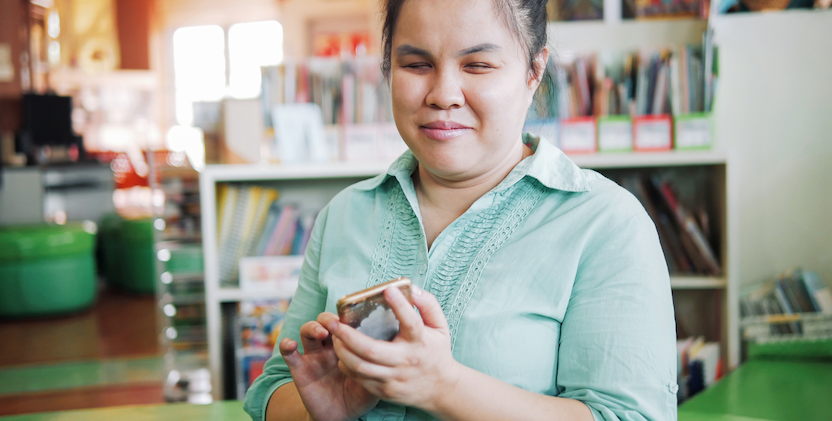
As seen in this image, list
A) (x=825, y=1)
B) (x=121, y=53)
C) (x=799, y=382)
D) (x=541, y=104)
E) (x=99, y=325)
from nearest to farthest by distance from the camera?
(x=541, y=104), (x=799, y=382), (x=825, y=1), (x=99, y=325), (x=121, y=53)

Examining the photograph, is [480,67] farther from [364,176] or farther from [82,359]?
[82,359]

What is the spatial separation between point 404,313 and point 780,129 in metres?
2.00

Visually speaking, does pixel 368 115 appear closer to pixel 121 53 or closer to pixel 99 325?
pixel 99 325

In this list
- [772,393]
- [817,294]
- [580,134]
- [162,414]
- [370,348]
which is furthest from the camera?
[580,134]

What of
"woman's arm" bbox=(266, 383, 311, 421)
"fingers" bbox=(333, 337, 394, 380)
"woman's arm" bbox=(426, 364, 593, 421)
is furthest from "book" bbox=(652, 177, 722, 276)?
"fingers" bbox=(333, 337, 394, 380)

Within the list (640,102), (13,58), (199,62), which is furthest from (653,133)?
(199,62)

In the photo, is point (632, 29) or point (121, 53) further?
point (121, 53)

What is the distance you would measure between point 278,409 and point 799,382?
5.39 feet

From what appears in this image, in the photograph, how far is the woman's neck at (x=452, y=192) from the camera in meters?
0.92

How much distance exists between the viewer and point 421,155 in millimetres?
854

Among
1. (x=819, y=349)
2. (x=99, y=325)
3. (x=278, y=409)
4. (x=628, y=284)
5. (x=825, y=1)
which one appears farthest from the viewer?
(x=99, y=325)

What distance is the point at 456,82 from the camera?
80 centimetres

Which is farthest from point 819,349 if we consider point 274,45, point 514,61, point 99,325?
point 274,45

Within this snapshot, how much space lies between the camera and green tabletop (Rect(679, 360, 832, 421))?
1.58 m
